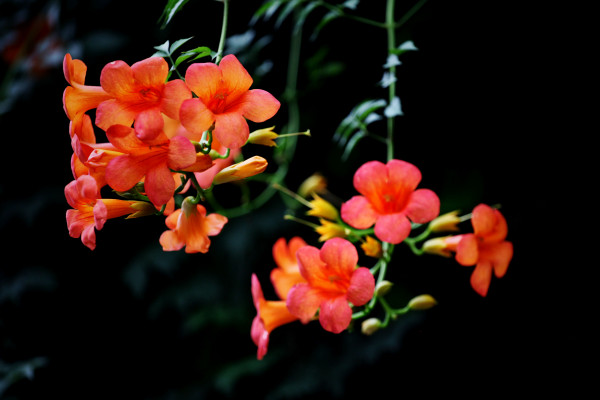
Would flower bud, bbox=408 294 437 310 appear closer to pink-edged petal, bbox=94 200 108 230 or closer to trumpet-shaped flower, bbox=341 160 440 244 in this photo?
trumpet-shaped flower, bbox=341 160 440 244

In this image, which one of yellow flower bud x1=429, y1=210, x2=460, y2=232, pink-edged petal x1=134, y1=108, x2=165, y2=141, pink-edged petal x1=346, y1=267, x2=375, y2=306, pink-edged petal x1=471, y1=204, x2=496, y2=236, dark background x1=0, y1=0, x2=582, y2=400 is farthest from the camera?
dark background x1=0, y1=0, x2=582, y2=400

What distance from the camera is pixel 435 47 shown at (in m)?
1.48

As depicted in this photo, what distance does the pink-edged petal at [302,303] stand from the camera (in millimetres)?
705

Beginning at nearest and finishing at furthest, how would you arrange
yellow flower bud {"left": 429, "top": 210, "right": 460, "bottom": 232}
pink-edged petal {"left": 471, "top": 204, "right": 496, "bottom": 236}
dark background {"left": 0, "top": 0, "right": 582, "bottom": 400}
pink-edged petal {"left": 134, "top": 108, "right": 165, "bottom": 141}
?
1. pink-edged petal {"left": 134, "top": 108, "right": 165, "bottom": 141}
2. pink-edged petal {"left": 471, "top": 204, "right": 496, "bottom": 236}
3. yellow flower bud {"left": 429, "top": 210, "right": 460, "bottom": 232}
4. dark background {"left": 0, "top": 0, "right": 582, "bottom": 400}

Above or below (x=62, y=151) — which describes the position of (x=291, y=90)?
above

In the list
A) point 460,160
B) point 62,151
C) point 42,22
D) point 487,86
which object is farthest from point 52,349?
point 487,86

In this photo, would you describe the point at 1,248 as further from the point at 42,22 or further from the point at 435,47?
the point at 435,47

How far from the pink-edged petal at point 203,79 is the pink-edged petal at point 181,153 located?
0.21ft

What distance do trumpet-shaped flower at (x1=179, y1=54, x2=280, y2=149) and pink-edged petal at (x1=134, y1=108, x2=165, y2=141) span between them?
28 millimetres

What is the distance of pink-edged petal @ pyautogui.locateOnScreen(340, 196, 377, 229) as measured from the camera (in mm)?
735

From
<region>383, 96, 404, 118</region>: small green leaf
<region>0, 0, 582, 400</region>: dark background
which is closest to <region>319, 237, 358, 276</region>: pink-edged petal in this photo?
<region>383, 96, 404, 118</region>: small green leaf

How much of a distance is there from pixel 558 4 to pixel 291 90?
2.54ft

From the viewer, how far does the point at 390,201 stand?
0.77m

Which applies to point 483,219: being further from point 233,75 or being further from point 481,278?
point 233,75
